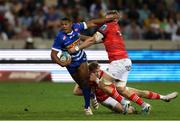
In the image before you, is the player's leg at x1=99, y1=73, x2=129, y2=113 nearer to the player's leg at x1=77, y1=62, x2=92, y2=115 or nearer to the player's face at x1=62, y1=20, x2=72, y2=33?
the player's leg at x1=77, y1=62, x2=92, y2=115

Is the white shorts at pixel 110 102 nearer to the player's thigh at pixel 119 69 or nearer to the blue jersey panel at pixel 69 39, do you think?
the player's thigh at pixel 119 69

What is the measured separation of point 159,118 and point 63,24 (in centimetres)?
274

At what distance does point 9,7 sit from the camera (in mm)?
28859

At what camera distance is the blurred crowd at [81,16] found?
28.1 meters

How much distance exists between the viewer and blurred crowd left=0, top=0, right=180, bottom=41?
28.1 m

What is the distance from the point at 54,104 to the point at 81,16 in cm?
1096

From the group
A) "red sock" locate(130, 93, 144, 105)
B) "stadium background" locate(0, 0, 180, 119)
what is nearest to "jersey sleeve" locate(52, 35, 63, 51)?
"red sock" locate(130, 93, 144, 105)

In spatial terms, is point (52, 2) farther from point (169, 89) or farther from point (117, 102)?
point (117, 102)

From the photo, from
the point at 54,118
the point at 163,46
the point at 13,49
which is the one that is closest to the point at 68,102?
the point at 54,118

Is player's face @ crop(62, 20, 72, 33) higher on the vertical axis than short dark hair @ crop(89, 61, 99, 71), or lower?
higher

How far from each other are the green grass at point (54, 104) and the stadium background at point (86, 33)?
1.10 metres

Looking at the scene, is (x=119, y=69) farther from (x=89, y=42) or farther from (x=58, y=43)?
(x=58, y=43)

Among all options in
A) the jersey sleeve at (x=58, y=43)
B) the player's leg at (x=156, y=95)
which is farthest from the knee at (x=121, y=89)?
the jersey sleeve at (x=58, y=43)

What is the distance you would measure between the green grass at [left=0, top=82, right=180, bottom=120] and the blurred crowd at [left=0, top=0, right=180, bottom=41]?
14.7 feet
